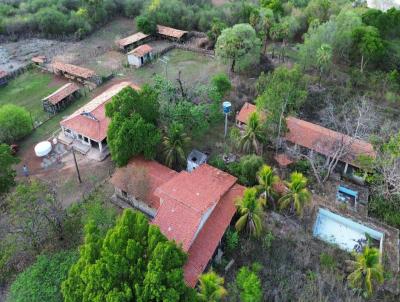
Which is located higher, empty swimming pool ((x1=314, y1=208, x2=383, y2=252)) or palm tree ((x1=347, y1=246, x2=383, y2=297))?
palm tree ((x1=347, y1=246, x2=383, y2=297))

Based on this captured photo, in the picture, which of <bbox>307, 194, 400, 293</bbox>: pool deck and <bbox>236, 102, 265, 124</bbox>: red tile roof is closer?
<bbox>307, 194, 400, 293</bbox>: pool deck

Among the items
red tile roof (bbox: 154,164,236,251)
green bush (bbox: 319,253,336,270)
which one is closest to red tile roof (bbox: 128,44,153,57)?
red tile roof (bbox: 154,164,236,251)

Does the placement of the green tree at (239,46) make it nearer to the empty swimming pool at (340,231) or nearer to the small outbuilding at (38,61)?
the empty swimming pool at (340,231)

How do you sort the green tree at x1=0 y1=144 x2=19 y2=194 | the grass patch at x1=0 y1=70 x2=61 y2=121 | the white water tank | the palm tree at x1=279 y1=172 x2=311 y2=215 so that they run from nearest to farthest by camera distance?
the palm tree at x1=279 y1=172 x2=311 y2=215
the green tree at x1=0 y1=144 x2=19 y2=194
the white water tank
the grass patch at x1=0 y1=70 x2=61 y2=121

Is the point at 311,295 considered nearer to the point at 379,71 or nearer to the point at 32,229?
the point at 32,229

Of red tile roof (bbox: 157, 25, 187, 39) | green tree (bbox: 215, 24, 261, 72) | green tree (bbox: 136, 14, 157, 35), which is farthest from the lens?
green tree (bbox: 136, 14, 157, 35)

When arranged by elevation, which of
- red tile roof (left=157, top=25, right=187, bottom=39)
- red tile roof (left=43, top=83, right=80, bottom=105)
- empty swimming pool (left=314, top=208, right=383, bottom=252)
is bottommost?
empty swimming pool (left=314, top=208, right=383, bottom=252)

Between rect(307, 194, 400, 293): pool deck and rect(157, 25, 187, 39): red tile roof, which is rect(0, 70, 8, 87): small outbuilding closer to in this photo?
rect(157, 25, 187, 39): red tile roof
